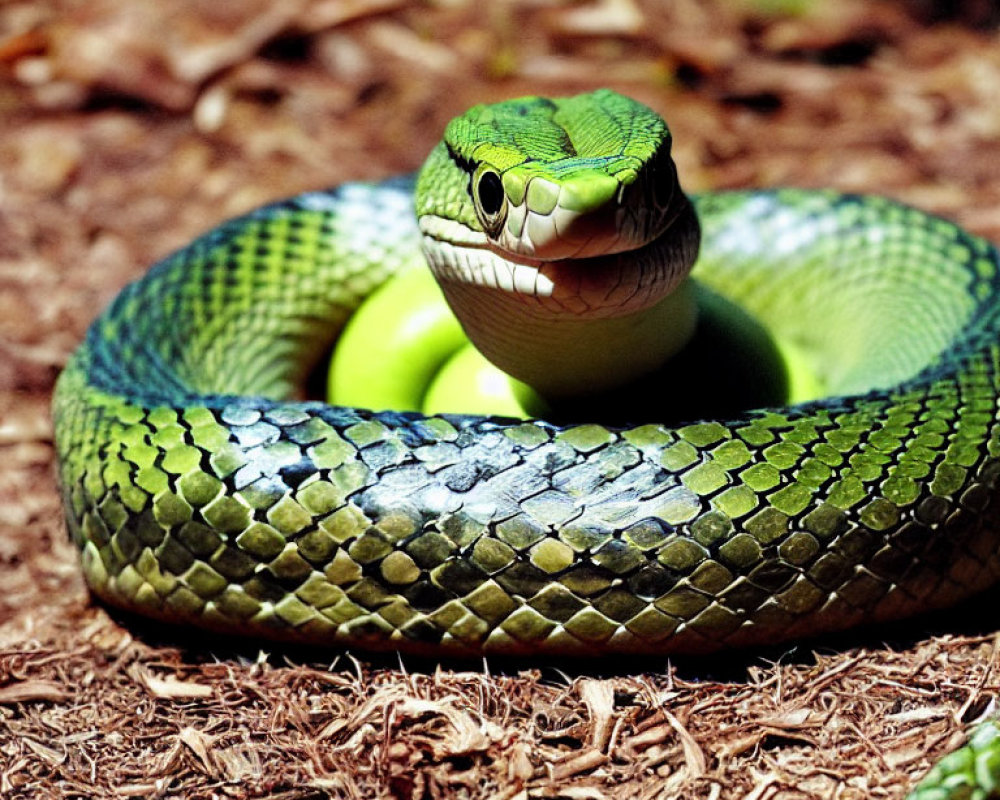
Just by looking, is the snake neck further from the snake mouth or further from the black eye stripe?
the black eye stripe

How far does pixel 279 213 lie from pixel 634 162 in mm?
2236

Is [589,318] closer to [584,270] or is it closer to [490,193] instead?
[584,270]

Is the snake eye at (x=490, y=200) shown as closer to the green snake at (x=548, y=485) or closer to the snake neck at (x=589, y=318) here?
the green snake at (x=548, y=485)

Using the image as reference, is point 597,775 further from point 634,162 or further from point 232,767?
point 634,162

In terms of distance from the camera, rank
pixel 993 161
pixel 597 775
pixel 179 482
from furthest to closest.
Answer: pixel 993 161 → pixel 179 482 → pixel 597 775

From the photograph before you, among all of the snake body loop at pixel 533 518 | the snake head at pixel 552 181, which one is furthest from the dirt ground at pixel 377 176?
the snake head at pixel 552 181

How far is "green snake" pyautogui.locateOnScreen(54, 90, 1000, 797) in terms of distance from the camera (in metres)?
3.24

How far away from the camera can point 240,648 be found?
367cm

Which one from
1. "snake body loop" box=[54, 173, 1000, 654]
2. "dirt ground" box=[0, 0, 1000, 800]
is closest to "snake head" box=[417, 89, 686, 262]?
"snake body loop" box=[54, 173, 1000, 654]

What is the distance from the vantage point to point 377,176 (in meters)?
6.51

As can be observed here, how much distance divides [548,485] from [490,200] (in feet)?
2.53

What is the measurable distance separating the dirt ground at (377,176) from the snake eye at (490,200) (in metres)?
1.22

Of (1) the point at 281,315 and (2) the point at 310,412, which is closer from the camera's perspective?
(2) the point at 310,412

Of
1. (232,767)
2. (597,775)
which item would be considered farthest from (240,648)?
(597,775)
